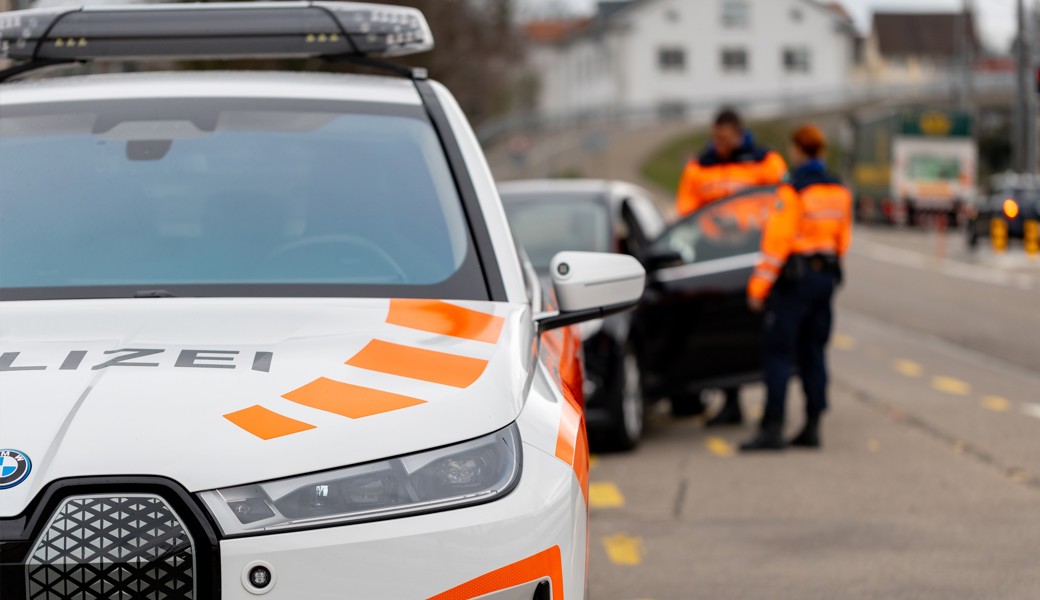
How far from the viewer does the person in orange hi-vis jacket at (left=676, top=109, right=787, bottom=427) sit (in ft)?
36.4

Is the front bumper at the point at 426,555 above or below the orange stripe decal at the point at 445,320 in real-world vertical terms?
below

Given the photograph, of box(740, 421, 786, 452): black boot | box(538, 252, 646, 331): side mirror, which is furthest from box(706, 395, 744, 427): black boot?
box(538, 252, 646, 331): side mirror

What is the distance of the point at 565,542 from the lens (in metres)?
3.11

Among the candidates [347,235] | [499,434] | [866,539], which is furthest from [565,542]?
[866,539]

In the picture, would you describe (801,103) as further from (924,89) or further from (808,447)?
(808,447)

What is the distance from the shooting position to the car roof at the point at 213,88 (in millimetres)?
4281

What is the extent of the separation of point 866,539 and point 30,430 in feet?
14.2

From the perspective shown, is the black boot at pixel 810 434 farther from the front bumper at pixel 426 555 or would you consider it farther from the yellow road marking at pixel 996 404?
the front bumper at pixel 426 555

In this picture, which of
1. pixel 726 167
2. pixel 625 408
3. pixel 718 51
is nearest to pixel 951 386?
pixel 726 167

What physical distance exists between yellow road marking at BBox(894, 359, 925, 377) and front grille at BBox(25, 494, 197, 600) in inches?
431

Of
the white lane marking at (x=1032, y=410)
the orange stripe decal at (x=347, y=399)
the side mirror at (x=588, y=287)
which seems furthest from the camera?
the white lane marking at (x=1032, y=410)

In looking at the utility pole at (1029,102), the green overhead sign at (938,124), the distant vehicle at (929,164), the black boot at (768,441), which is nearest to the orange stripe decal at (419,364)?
the black boot at (768,441)

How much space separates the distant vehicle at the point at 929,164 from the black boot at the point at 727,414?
38.7 m

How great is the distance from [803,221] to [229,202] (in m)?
5.32
